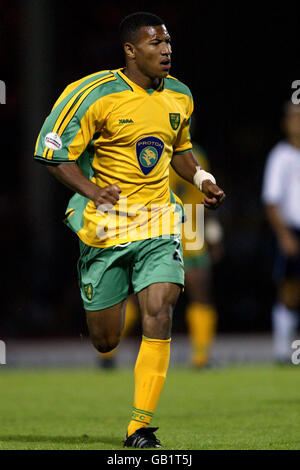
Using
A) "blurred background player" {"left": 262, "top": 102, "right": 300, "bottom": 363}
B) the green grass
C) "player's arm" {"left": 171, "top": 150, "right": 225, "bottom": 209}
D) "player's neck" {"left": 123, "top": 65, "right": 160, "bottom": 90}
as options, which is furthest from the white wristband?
"blurred background player" {"left": 262, "top": 102, "right": 300, "bottom": 363}

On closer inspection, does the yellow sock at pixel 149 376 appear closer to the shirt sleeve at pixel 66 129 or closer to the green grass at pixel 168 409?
the green grass at pixel 168 409

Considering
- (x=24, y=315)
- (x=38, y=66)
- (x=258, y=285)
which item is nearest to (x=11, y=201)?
(x=38, y=66)

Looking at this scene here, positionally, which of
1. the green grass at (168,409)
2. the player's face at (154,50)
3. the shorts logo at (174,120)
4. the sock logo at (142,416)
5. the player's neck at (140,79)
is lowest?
the green grass at (168,409)

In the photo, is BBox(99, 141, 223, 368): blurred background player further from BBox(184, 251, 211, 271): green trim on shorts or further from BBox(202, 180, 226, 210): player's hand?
BBox(202, 180, 226, 210): player's hand

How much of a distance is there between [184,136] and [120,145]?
0.53m

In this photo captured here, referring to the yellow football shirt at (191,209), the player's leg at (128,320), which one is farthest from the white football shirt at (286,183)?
the player's leg at (128,320)

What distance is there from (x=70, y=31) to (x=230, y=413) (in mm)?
10785

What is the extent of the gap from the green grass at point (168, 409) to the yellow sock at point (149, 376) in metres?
0.23

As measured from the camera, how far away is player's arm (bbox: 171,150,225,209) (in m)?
6.82

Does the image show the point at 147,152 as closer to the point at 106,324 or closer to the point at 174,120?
the point at 174,120

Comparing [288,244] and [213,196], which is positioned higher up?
[213,196]

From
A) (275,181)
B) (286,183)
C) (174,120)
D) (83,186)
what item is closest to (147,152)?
(174,120)

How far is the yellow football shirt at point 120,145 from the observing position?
6.74 m

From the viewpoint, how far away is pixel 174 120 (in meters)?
7.01
